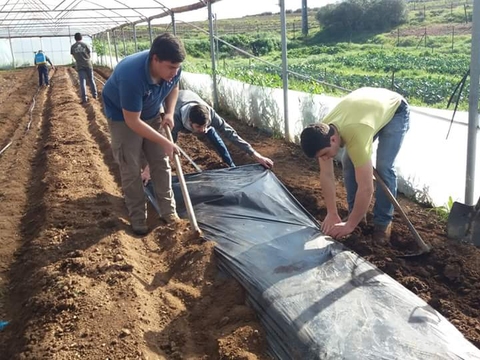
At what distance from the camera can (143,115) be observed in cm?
398

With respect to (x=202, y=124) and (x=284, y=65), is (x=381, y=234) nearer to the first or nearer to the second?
(x=202, y=124)

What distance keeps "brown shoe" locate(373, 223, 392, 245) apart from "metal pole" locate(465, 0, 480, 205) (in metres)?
0.63

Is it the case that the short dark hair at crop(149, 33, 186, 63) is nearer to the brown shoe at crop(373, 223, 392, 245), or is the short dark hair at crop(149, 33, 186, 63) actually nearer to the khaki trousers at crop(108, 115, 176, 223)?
the khaki trousers at crop(108, 115, 176, 223)

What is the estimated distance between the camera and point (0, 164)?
6508 millimetres

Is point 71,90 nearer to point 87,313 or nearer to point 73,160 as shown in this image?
point 73,160

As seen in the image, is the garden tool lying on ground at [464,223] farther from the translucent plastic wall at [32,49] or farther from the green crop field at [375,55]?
the translucent plastic wall at [32,49]

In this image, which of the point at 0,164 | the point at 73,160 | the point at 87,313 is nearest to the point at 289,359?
the point at 87,313

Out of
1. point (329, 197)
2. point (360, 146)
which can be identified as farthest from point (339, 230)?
point (360, 146)

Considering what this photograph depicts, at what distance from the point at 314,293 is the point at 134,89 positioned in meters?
A: 1.78

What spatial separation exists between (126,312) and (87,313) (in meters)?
0.22

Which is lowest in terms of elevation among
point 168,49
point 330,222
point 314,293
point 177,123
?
point 314,293

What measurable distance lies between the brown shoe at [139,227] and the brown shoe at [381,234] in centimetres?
176

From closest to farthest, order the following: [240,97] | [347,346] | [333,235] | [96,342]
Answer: [347,346] → [96,342] → [333,235] → [240,97]

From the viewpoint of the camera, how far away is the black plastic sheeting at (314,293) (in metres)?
2.18
